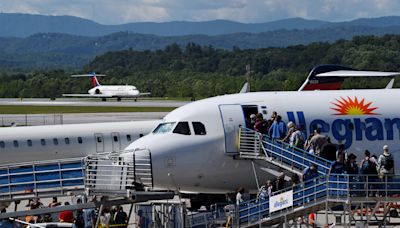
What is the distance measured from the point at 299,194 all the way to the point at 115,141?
22.0 metres

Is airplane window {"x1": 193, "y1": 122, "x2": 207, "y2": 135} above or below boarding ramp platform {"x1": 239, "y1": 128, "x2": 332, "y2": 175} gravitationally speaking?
above

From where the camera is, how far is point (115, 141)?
51.5 meters

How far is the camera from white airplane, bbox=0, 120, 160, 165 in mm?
51250

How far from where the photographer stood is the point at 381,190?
30.0 meters

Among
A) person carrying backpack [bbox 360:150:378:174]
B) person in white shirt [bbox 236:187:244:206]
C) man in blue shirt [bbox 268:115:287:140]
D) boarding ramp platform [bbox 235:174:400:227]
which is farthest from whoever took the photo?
man in blue shirt [bbox 268:115:287:140]

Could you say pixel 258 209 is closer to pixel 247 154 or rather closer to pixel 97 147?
pixel 247 154

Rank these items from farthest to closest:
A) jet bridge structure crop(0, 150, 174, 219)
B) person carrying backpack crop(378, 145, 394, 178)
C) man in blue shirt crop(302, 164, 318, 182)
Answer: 1. person carrying backpack crop(378, 145, 394, 178)
2. man in blue shirt crop(302, 164, 318, 182)
3. jet bridge structure crop(0, 150, 174, 219)

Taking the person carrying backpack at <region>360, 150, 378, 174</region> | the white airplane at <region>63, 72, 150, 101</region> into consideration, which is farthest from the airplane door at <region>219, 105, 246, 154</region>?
the white airplane at <region>63, 72, 150, 101</region>

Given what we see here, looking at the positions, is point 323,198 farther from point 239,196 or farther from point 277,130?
point 277,130

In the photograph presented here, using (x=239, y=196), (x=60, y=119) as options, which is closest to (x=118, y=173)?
(x=239, y=196)

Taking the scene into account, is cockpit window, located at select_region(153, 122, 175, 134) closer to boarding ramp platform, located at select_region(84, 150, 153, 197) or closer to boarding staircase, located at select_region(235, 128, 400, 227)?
boarding ramp platform, located at select_region(84, 150, 153, 197)

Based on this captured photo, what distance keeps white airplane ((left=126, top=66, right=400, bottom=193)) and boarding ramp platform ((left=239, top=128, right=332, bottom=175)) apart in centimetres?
44

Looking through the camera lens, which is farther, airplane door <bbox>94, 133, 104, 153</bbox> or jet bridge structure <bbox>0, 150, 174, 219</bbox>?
airplane door <bbox>94, 133, 104, 153</bbox>

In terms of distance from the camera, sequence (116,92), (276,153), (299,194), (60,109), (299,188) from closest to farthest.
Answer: (299,194), (299,188), (276,153), (60,109), (116,92)
